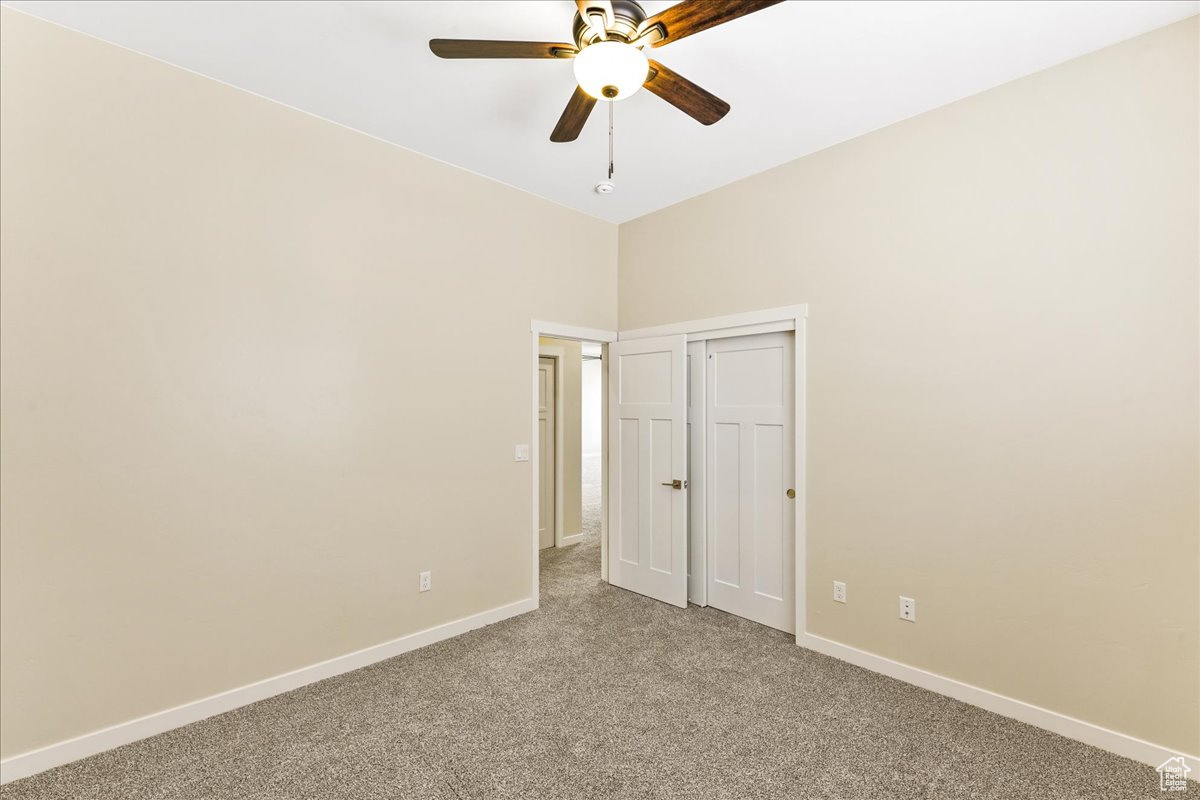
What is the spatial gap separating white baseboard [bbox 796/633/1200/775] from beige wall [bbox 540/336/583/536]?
2855 mm

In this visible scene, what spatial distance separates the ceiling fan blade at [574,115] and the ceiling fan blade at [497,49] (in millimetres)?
160

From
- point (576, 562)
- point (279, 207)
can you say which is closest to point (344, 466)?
point (279, 207)

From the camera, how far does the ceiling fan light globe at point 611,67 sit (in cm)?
173

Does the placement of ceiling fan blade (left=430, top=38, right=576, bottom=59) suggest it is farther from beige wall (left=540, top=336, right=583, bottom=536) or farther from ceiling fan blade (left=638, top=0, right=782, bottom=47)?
beige wall (left=540, top=336, right=583, bottom=536)

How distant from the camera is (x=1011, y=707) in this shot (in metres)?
2.44

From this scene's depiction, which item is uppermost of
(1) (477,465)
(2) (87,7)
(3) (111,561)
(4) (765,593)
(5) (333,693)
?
(2) (87,7)

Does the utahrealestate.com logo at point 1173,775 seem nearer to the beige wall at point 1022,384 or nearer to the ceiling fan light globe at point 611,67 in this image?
the beige wall at point 1022,384

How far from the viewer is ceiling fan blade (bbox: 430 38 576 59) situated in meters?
1.79

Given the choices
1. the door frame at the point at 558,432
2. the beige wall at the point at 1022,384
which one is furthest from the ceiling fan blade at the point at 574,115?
the door frame at the point at 558,432

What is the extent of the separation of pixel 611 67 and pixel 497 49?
41 centimetres

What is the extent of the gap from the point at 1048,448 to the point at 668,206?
110 inches

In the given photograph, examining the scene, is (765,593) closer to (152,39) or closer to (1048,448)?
(1048,448)

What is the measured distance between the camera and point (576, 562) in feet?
16.1

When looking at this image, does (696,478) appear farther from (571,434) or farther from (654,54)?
(654,54)
